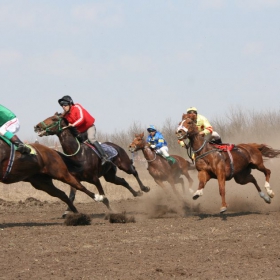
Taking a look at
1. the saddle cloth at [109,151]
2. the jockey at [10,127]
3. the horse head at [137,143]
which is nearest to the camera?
the jockey at [10,127]

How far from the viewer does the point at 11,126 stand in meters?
10.8

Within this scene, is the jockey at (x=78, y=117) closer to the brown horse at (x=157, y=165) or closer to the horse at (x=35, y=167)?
the horse at (x=35, y=167)

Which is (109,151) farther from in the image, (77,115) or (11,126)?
(11,126)

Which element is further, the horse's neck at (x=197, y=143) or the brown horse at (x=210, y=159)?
the horse's neck at (x=197, y=143)

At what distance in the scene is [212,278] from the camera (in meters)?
6.46

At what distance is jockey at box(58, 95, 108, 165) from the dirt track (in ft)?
5.28

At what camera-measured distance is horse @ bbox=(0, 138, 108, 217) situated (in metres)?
10.7

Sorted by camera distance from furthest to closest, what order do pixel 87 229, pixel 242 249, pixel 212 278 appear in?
pixel 87 229 < pixel 242 249 < pixel 212 278

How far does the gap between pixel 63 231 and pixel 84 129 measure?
12.9 feet

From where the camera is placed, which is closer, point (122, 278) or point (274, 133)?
point (122, 278)

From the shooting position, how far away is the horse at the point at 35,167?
10711 millimetres

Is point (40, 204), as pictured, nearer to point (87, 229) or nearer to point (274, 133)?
point (87, 229)

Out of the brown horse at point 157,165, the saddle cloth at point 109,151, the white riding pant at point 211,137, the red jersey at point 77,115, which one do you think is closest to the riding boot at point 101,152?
the saddle cloth at point 109,151

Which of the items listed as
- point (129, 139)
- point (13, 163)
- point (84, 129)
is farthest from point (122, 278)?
point (129, 139)
